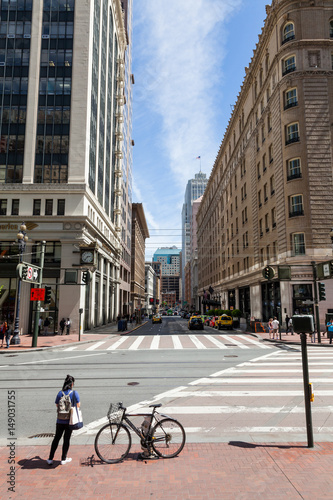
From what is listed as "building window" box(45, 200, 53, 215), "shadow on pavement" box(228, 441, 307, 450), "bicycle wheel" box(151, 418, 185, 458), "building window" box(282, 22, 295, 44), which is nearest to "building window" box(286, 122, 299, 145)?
"building window" box(282, 22, 295, 44)

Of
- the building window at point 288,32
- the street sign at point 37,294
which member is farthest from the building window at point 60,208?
the building window at point 288,32

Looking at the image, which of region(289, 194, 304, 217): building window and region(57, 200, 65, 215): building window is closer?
region(289, 194, 304, 217): building window

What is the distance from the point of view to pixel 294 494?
206 inches

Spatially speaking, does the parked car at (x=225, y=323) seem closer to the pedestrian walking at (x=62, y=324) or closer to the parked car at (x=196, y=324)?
the parked car at (x=196, y=324)

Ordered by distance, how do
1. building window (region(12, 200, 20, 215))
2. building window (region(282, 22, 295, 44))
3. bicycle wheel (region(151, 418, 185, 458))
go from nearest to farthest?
bicycle wheel (region(151, 418, 185, 458)) < building window (region(12, 200, 20, 215)) < building window (region(282, 22, 295, 44))

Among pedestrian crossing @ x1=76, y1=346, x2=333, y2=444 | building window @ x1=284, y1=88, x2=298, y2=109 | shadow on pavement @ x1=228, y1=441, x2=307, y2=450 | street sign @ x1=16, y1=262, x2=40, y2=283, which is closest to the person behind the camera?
shadow on pavement @ x1=228, y1=441, x2=307, y2=450

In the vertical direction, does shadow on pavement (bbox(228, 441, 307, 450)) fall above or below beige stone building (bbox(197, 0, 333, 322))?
below

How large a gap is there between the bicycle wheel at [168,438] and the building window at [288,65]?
4118cm

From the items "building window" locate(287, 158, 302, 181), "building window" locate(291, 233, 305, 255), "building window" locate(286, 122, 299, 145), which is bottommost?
"building window" locate(291, 233, 305, 255)

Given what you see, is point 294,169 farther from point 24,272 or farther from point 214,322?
point 24,272

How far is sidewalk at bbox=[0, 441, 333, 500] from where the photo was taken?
5324mm

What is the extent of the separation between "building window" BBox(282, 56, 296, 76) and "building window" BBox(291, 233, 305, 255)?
18.3 meters

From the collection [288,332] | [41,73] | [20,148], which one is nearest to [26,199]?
[20,148]

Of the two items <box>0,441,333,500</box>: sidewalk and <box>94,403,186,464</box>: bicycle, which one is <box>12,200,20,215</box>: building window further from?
<box>94,403,186,464</box>: bicycle
